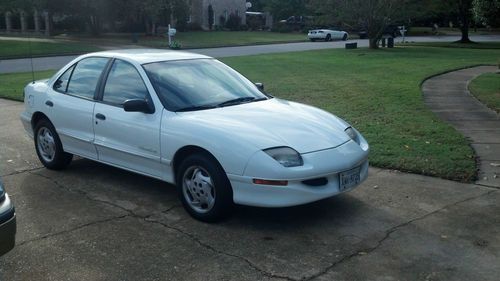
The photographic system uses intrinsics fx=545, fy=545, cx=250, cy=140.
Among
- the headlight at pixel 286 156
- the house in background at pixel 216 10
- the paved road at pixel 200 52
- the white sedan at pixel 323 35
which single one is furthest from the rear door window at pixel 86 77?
the house in background at pixel 216 10

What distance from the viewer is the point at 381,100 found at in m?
11.4

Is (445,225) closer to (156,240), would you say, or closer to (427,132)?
(156,240)

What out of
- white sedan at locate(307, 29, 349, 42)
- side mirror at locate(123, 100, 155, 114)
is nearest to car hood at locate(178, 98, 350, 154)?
side mirror at locate(123, 100, 155, 114)

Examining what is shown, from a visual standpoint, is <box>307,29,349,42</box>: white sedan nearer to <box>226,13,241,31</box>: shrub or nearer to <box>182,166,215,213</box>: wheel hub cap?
<box>226,13,241,31</box>: shrub

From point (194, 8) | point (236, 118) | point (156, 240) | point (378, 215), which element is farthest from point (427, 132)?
point (194, 8)

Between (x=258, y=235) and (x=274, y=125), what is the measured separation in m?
1.00

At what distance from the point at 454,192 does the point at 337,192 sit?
1.63 metres

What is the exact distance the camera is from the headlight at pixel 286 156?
4.52m

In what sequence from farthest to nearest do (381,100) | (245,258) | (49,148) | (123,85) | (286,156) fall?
(381,100) → (49,148) → (123,85) → (286,156) → (245,258)

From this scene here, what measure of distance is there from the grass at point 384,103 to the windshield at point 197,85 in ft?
6.60

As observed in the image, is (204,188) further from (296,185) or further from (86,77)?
(86,77)

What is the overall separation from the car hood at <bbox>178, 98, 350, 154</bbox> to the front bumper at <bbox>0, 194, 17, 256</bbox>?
6.09 ft

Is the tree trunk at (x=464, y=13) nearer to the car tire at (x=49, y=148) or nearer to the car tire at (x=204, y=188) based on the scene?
the car tire at (x=49, y=148)

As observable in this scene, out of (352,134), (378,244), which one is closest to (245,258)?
(378,244)
